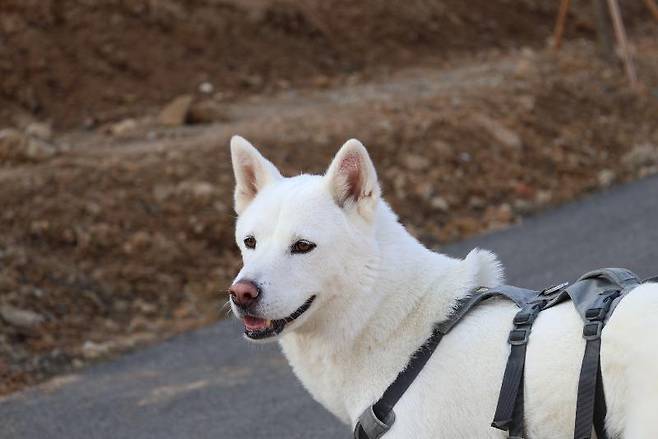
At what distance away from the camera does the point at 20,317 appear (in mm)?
8281

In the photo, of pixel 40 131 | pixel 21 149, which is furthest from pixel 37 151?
pixel 40 131

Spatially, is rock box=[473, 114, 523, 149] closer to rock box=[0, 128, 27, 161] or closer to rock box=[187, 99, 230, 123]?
rock box=[187, 99, 230, 123]

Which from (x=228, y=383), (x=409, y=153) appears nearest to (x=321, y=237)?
(x=228, y=383)

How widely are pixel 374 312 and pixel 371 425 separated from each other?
0.50 metres

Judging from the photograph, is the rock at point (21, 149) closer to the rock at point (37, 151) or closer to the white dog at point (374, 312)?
the rock at point (37, 151)

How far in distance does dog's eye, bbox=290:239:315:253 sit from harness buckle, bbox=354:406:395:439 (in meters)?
0.71

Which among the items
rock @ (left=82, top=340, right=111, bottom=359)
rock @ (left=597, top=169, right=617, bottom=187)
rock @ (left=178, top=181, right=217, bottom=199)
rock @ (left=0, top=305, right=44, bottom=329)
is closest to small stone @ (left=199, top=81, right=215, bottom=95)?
rock @ (left=178, top=181, right=217, bottom=199)

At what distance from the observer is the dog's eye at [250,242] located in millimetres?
4211

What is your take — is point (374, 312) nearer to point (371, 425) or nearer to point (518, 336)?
point (371, 425)

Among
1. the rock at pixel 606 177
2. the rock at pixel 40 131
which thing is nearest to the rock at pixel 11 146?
the rock at pixel 40 131

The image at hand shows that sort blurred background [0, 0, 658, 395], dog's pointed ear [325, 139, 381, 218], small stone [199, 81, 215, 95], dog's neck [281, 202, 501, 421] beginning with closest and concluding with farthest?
dog's neck [281, 202, 501, 421] → dog's pointed ear [325, 139, 381, 218] → blurred background [0, 0, 658, 395] → small stone [199, 81, 215, 95]

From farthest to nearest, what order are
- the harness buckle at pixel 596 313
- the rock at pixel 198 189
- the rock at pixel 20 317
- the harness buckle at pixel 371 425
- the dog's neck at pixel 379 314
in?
the rock at pixel 198 189 < the rock at pixel 20 317 < the dog's neck at pixel 379 314 < the harness buckle at pixel 371 425 < the harness buckle at pixel 596 313

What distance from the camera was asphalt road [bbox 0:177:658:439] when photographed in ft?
21.0

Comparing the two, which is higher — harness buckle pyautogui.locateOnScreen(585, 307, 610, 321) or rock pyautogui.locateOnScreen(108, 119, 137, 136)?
harness buckle pyautogui.locateOnScreen(585, 307, 610, 321)
